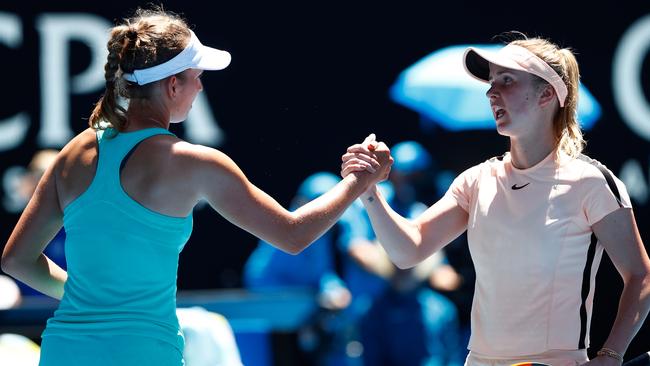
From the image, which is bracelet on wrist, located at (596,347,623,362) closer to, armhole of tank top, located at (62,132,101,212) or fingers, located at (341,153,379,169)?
fingers, located at (341,153,379,169)

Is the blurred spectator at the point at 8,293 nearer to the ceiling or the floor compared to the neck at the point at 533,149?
nearer to the floor

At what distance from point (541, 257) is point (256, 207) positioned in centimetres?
82

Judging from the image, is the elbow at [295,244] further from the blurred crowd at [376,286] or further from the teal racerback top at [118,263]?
the blurred crowd at [376,286]

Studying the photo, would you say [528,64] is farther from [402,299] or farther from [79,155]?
[402,299]

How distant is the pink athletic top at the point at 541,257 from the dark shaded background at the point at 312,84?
3.00 meters

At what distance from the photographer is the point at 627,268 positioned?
2998mm

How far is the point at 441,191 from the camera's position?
20.7ft

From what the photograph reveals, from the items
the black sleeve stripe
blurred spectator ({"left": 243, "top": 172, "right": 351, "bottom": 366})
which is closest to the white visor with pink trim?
the black sleeve stripe

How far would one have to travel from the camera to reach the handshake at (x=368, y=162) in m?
3.24

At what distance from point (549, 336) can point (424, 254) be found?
52cm

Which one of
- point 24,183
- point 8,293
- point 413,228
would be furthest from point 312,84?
point 413,228

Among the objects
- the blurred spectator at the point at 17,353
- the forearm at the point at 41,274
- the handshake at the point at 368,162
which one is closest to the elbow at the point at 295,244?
the handshake at the point at 368,162

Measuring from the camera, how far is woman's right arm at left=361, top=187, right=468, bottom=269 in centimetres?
334

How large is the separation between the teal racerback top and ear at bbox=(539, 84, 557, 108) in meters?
1.13
